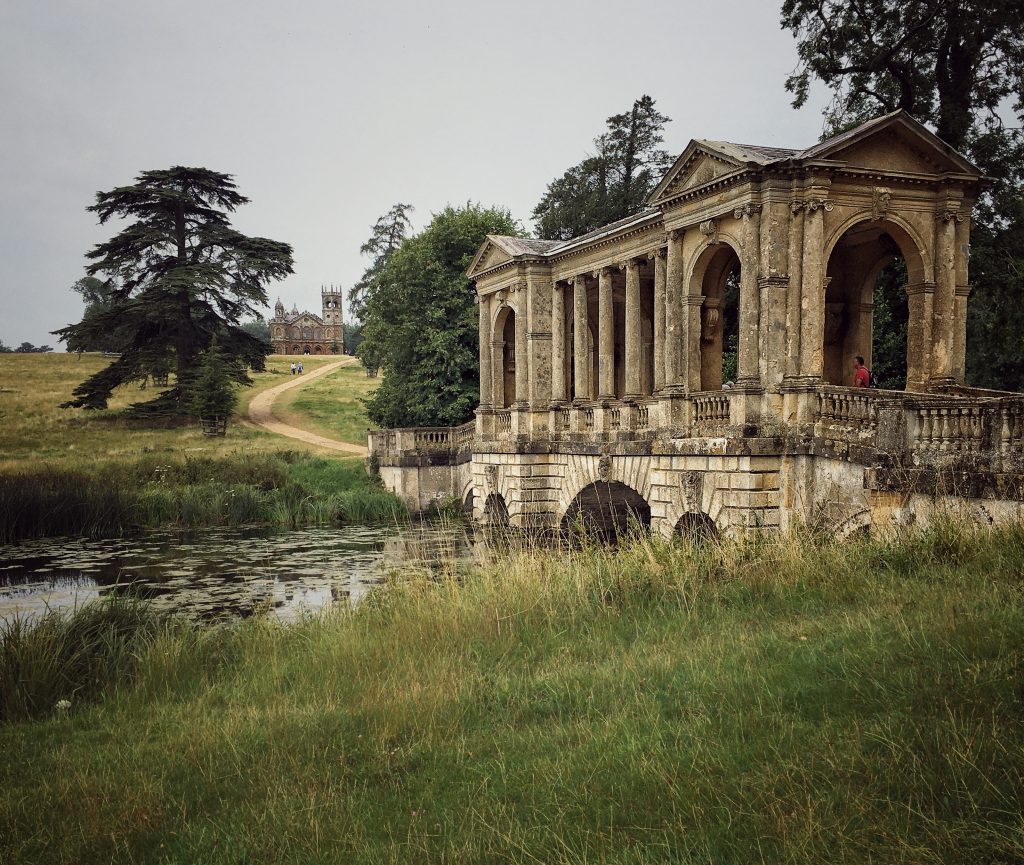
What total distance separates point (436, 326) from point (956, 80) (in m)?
20.6

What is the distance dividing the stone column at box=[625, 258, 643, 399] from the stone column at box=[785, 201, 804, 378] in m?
6.77

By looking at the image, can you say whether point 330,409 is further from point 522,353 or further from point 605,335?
point 605,335

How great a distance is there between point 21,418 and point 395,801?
4424 centimetres

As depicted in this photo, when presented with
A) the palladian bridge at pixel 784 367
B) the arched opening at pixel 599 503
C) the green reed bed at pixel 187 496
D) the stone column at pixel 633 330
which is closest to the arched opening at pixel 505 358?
the palladian bridge at pixel 784 367

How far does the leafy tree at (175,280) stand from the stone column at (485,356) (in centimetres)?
1860

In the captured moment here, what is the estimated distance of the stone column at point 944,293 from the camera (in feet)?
56.5

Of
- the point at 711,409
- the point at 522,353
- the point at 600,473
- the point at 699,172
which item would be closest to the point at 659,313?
the point at 600,473

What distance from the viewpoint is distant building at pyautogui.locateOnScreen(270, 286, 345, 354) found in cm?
11681

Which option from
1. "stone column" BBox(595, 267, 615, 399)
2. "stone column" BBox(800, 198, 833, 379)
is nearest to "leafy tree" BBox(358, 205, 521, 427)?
"stone column" BBox(595, 267, 615, 399)

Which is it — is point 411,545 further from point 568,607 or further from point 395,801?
point 395,801

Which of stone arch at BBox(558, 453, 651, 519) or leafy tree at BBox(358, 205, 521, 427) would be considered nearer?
stone arch at BBox(558, 453, 651, 519)

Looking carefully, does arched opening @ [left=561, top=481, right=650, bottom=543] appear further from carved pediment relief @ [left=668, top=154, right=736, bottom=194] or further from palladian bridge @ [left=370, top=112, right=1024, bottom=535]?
carved pediment relief @ [left=668, top=154, right=736, bottom=194]

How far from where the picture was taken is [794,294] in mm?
16281

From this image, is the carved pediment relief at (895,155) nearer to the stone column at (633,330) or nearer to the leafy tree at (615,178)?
the stone column at (633,330)
